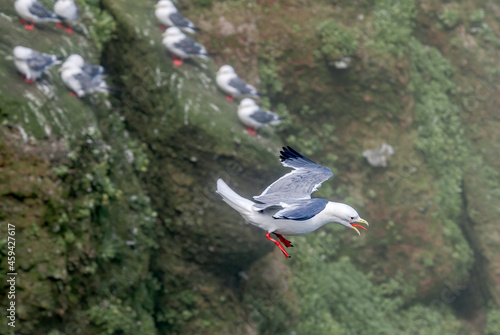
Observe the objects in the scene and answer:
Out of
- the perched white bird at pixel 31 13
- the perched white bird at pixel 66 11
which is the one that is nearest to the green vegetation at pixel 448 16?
the perched white bird at pixel 66 11

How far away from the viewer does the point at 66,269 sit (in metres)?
7.93

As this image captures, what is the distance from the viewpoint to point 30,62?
8.23 m

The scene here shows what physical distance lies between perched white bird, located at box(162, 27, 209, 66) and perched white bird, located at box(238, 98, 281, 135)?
3.91 ft

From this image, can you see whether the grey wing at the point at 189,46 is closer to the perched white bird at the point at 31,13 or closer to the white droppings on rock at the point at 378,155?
the perched white bird at the point at 31,13

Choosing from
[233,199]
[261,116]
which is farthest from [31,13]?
[233,199]

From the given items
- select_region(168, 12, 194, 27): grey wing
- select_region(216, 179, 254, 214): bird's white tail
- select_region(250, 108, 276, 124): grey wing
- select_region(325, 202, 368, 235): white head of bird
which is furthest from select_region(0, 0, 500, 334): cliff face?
select_region(325, 202, 368, 235): white head of bird

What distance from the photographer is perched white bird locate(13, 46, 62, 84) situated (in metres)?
8.18

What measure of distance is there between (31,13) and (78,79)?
1224 mm

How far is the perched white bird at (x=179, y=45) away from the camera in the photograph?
33.4 feet

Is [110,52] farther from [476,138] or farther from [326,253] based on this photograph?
[476,138]

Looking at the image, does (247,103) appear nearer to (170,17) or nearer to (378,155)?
(170,17)

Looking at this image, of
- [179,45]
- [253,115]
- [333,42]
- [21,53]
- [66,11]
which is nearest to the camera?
[21,53]

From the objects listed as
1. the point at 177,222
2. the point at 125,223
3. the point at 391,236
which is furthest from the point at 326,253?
the point at 125,223

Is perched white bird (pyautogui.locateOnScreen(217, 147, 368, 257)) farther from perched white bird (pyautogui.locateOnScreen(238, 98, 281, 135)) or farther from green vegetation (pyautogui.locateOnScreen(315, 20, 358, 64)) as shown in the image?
green vegetation (pyautogui.locateOnScreen(315, 20, 358, 64))
